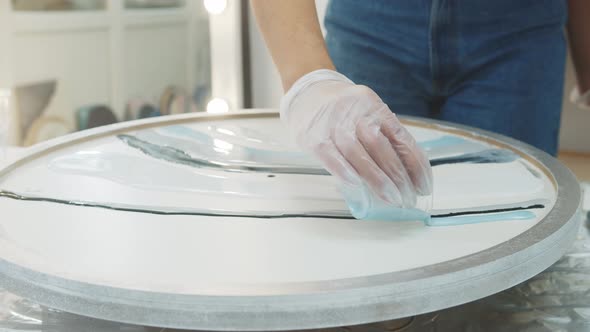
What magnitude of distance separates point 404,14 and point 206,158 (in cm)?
44

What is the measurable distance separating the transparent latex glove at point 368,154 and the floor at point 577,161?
1215 millimetres

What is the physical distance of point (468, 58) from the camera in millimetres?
1029

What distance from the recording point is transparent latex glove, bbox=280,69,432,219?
0.59 metres

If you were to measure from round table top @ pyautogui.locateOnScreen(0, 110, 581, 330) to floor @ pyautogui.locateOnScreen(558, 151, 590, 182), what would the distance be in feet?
3.13

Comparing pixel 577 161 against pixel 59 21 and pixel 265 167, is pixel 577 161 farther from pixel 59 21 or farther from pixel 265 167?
pixel 59 21

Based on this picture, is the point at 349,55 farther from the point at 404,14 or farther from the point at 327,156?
the point at 327,156

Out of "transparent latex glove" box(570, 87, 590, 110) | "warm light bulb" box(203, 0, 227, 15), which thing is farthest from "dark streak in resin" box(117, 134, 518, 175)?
"warm light bulb" box(203, 0, 227, 15)

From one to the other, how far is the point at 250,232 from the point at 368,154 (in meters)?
0.14

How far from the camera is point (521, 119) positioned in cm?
107

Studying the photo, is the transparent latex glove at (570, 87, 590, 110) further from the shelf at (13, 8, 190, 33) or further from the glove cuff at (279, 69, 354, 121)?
the shelf at (13, 8, 190, 33)

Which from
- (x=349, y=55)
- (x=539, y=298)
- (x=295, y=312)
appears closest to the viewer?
(x=295, y=312)

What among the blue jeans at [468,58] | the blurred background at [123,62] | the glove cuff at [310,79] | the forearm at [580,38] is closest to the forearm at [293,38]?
the glove cuff at [310,79]

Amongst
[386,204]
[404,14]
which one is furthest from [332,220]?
[404,14]

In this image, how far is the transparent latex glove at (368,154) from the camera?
1.94 feet
